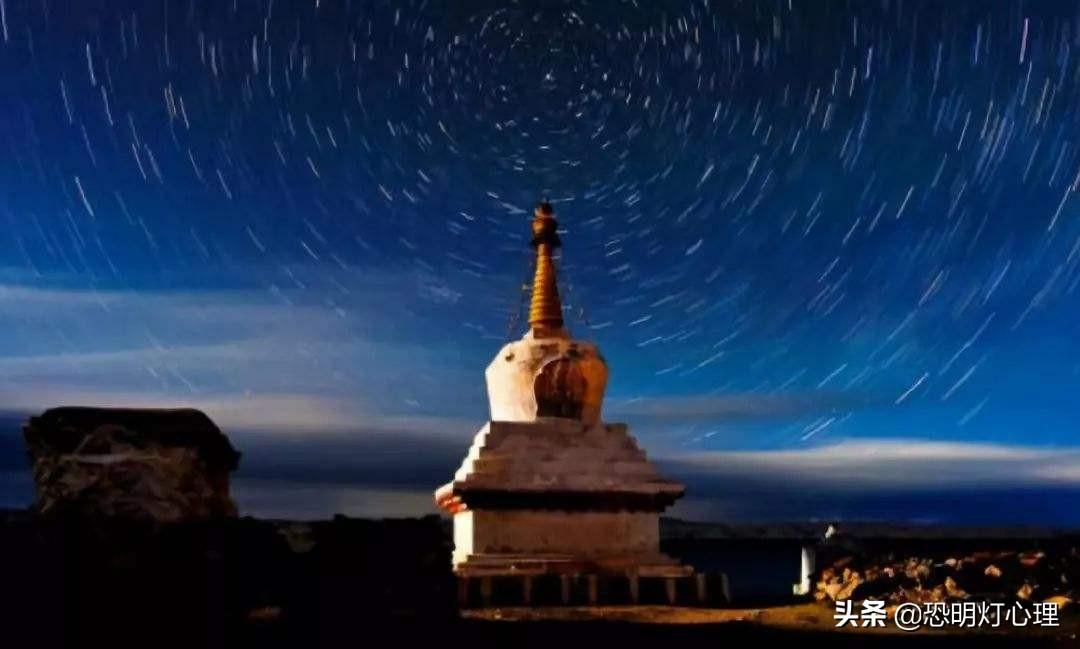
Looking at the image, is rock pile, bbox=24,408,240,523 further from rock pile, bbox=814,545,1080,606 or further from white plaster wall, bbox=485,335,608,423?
white plaster wall, bbox=485,335,608,423

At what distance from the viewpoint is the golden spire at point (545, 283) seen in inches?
1097

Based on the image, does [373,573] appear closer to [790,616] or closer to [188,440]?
[188,440]

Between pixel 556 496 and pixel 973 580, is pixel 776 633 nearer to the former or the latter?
pixel 973 580

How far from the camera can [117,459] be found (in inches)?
281

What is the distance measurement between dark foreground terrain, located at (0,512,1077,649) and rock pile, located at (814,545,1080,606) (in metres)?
9.53

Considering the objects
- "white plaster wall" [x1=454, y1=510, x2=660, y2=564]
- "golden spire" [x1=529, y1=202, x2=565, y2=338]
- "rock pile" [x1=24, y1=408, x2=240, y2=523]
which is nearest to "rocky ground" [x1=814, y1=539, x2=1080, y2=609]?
"white plaster wall" [x1=454, y1=510, x2=660, y2=564]

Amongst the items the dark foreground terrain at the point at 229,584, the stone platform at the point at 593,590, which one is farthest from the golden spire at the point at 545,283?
the dark foreground terrain at the point at 229,584

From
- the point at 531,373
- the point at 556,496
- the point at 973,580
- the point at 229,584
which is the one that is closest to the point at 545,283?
the point at 531,373

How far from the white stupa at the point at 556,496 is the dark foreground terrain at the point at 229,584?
41.9 ft

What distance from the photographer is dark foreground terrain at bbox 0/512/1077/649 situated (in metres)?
7.38

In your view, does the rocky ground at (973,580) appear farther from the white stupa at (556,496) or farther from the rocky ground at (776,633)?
the white stupa at (556,496)

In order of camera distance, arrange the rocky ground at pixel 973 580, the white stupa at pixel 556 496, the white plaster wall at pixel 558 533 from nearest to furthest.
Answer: the rocky ground at pixel 973 580 < the white stupa at pixel 556 496 < the white plaster wall at pixel 558 533

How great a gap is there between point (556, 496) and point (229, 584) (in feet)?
53.4

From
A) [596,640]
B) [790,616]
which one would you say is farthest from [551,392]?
[596,640]
